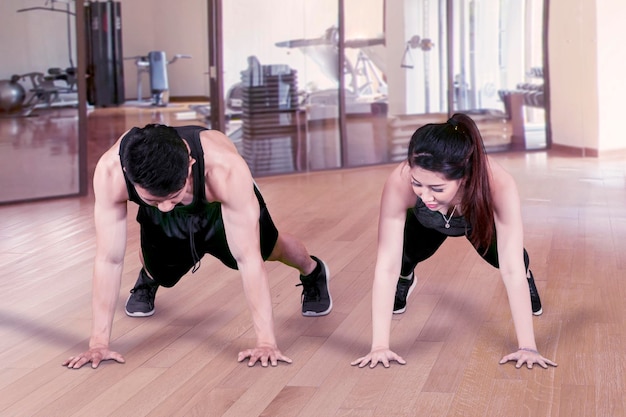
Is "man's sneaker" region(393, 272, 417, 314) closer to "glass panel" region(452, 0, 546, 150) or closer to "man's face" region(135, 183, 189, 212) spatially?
"man's face" region(135, 183, 189, 212)

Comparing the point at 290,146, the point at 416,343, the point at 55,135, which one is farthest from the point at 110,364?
the point at 290,146

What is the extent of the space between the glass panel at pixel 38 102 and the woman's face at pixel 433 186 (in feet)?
11.9

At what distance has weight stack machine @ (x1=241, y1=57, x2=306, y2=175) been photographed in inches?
251

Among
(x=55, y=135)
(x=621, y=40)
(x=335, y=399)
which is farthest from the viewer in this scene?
(x=621, y=40)

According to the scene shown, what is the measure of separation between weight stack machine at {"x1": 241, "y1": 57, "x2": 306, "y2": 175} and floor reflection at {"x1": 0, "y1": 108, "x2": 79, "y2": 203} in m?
1.23

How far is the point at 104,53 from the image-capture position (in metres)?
12.6

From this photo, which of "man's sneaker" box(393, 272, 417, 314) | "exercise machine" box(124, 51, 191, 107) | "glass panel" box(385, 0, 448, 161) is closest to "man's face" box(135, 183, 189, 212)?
"man's sneaker" box(393, 272, 417, 314)

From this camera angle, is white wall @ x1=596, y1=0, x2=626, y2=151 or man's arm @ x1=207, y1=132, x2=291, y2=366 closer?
man's arm @ x1=207, y1=132, x2=291, y2=366

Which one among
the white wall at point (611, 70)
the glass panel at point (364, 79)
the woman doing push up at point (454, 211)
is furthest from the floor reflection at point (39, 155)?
the white wall at point (611, 70)

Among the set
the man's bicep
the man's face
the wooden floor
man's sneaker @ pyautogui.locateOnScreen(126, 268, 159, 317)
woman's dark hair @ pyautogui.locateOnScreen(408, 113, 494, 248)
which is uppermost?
woman's dark hair @ pyautogui.locateOnScreen(408, 113, 494, 248)

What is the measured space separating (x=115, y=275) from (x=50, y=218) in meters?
2.79

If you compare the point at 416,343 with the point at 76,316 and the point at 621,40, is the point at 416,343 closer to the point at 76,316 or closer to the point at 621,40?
the point at 76,316

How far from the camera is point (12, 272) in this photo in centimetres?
391

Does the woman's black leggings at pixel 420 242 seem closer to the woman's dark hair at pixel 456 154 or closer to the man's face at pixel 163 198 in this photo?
the woman's dark hair at pixel 456 154
